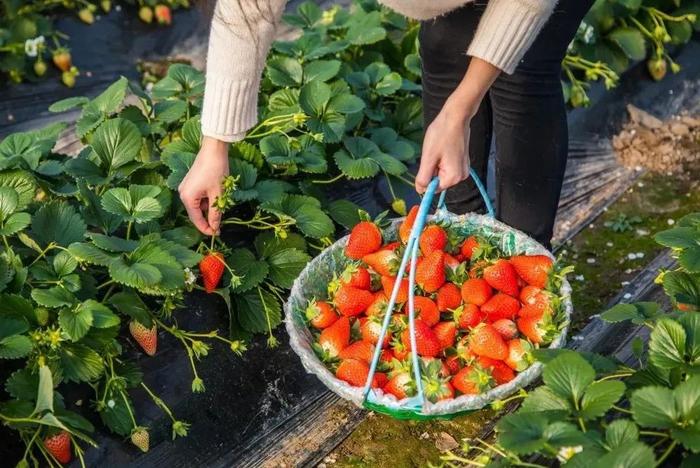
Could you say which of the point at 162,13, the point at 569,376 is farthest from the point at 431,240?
the point at 162,13

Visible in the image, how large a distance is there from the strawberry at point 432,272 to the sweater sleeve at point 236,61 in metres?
0.43

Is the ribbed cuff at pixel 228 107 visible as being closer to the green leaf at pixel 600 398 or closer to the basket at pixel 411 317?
the basket at pixel 411 317

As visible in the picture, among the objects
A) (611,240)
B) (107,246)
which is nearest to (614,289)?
(611,240)

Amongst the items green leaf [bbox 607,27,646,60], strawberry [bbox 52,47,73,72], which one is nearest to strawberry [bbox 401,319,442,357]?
green leaf [bbox 607,27,646,60]

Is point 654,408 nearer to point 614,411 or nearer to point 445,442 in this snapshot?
point 614,411

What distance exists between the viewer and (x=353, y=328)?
196cm

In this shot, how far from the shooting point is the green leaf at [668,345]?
59.2 inches

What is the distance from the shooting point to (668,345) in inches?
60.1

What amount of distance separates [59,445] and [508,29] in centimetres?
111

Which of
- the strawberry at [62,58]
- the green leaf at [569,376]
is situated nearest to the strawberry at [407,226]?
the green leaf at [569,376]

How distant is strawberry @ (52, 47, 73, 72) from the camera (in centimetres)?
358

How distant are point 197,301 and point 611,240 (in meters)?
1.26

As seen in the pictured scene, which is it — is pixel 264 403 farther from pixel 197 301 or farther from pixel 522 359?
pixel 522 359

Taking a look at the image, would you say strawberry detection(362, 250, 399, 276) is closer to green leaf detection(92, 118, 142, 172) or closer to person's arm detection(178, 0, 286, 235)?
person's arm detection(178, 0, 286, 235)
